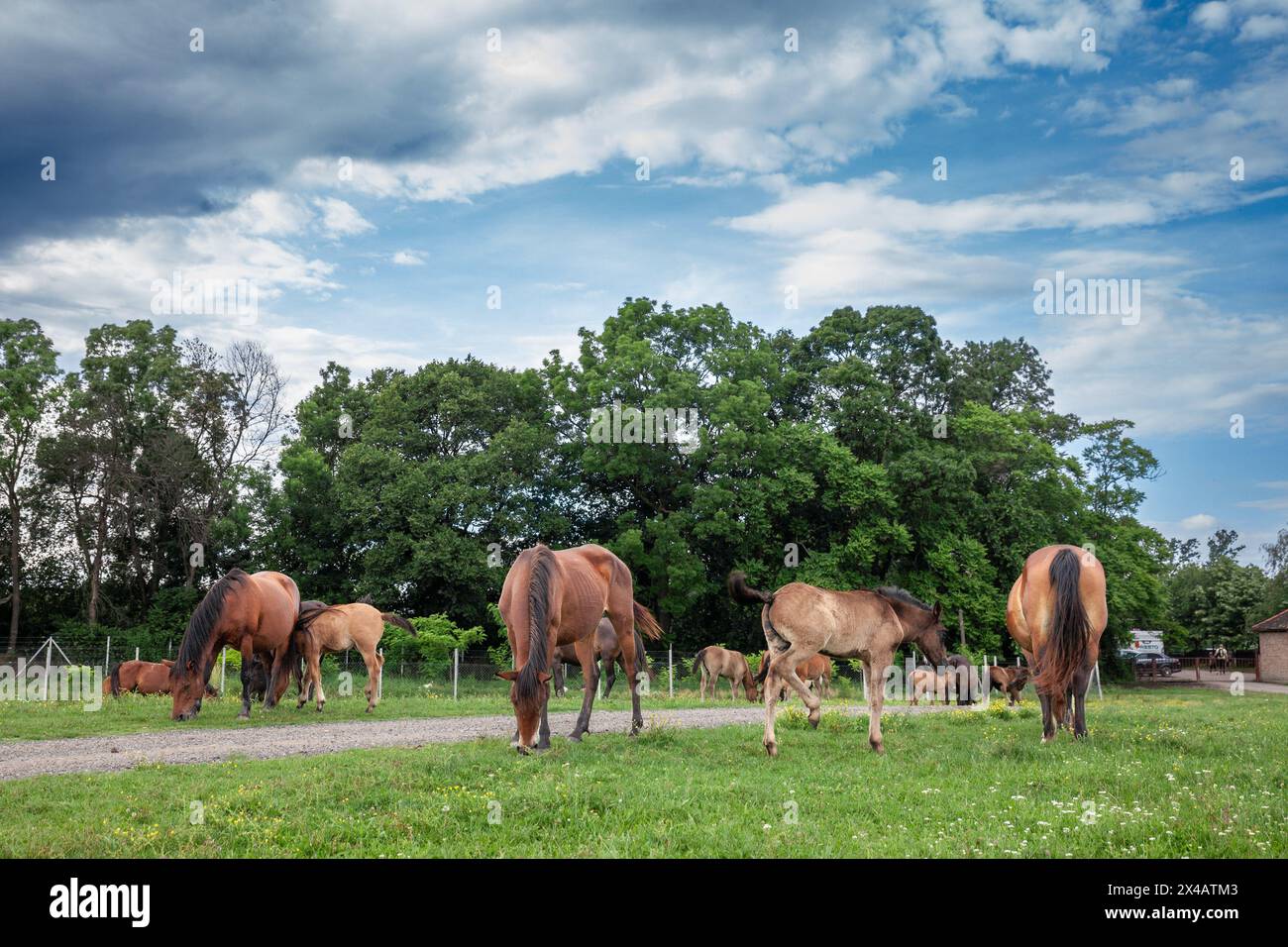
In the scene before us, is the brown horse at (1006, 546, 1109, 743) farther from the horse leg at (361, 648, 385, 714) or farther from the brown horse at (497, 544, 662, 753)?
the horse leg at (361, 648, 385, 714)

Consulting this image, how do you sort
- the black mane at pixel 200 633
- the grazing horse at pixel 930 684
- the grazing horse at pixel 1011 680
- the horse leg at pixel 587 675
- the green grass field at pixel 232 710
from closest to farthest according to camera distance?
the horse leg at pixel 587 675
the green grass field at pixel 232 710
the black mane at pixel 200 633
the grazing horse at pixel 1011 680
the grazing horse at pixel 930 684

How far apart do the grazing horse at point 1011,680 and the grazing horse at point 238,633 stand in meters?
19.3

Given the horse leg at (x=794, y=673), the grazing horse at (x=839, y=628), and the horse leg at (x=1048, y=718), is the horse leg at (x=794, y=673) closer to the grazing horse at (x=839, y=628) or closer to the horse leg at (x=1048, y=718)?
the grazing horse at (x=839, y=628)

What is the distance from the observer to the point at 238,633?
1678 cm

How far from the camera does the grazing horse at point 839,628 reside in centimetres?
1200

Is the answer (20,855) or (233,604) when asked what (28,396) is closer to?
(233,604)

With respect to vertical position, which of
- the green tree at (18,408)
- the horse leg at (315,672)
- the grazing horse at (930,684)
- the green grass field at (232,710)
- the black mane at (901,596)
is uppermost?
the green tree at (18,408)

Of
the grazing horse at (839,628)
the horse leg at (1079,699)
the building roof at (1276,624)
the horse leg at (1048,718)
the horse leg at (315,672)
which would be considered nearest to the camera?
the grazing horse at (839,628)

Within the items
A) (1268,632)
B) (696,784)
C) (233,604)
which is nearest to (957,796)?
(696,784)

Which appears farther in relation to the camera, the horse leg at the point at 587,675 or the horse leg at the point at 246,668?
the horse leg at the point at 246,668

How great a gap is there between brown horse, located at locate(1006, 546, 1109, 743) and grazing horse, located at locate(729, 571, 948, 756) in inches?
53.6

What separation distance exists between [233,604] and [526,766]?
31.1 feet

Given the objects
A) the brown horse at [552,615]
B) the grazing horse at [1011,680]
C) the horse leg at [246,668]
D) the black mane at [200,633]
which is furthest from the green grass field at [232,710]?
the grazing horse at [1011,680]
